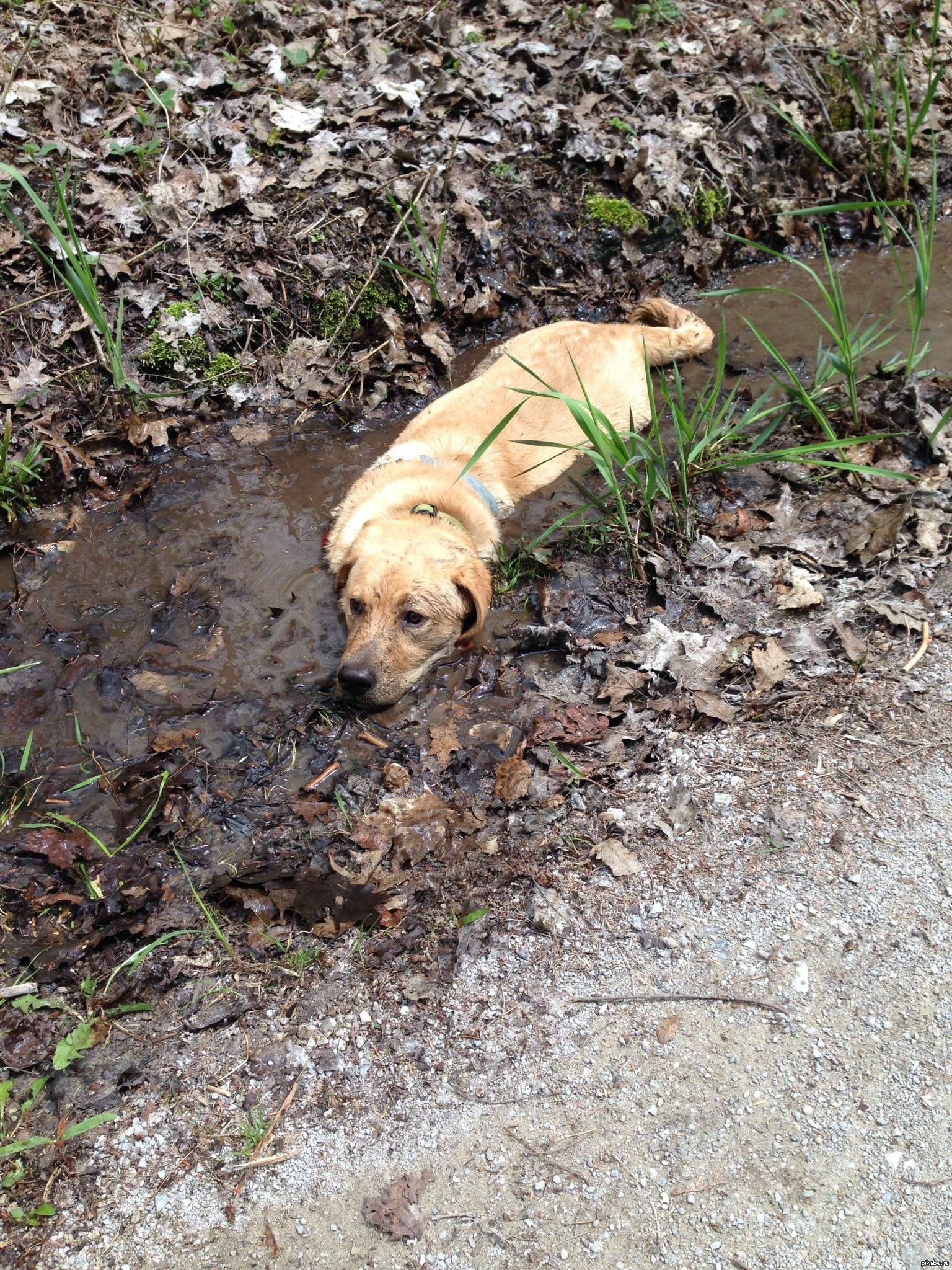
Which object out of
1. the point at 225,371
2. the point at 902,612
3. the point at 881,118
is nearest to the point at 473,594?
the point at 902,612

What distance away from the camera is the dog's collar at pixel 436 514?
183 inches

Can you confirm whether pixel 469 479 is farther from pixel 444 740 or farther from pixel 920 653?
pixel 920 653

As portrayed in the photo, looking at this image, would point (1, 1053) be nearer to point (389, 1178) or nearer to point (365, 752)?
point (389, 1178)

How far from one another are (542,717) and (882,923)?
5.17 feet

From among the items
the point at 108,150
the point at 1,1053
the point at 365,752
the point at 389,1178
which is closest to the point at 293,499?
the point at 365,752

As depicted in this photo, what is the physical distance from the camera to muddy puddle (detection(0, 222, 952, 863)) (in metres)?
4.04

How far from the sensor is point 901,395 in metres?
5.05

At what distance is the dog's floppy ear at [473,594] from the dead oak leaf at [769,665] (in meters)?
1.31

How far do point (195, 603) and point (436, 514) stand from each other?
1411 millimetres

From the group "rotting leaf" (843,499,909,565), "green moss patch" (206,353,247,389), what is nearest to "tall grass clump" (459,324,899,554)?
"rotting leaf" (843,499,909,565)

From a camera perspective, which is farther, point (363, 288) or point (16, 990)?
point (363, 288)

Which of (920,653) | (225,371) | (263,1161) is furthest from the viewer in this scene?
(225,371)

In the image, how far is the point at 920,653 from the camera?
3.71 m

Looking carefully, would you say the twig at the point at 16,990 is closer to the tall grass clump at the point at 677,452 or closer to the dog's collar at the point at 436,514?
the tall grass clump at the point at 677,452
